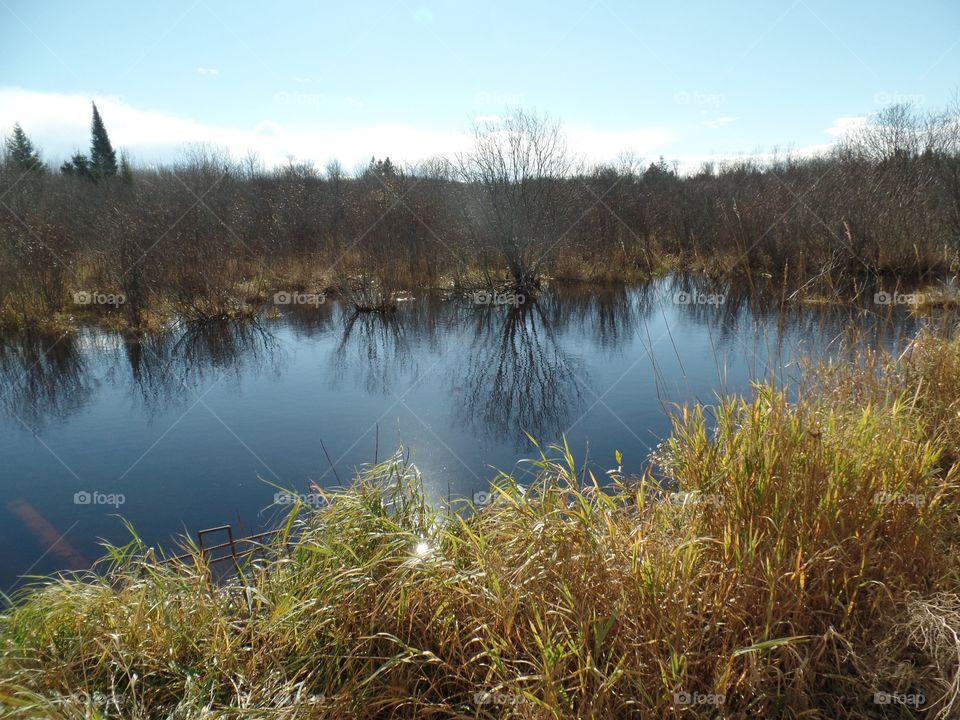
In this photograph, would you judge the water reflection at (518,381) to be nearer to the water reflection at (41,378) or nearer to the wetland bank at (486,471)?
the wetland bank at (486,471)

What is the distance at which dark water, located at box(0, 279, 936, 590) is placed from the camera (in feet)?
18.5

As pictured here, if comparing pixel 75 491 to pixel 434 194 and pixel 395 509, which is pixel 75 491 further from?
pixel 434 194

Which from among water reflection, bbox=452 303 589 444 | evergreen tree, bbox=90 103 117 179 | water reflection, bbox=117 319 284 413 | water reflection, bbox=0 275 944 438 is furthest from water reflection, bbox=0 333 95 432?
evergreen tree, bbox=90 103 117 179

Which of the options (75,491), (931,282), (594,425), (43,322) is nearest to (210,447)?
(75,491)

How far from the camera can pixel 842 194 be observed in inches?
611

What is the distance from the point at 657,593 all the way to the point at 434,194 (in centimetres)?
1854

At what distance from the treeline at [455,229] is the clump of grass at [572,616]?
871 centimetres

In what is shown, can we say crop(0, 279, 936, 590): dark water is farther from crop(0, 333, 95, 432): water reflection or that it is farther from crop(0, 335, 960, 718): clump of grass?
crop(0, 335, 960, 718): clump of grass

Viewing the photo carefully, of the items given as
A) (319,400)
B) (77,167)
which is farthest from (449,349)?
(77,167)

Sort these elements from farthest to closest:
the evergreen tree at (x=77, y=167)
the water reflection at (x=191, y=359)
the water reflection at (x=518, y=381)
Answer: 1. the evergreen tree at (x=77, y=167)
2. the water reflection at (x=191, y=359)
3. the water reflection at (x=518, y=381)

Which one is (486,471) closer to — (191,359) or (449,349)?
(449,349)

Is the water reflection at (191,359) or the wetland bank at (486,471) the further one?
the water reflection at (191,359)

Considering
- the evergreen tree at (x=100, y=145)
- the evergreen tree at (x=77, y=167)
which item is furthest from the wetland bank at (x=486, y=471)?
the evergreen tree at (x=100, y=145)

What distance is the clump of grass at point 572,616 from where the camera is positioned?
235cm
